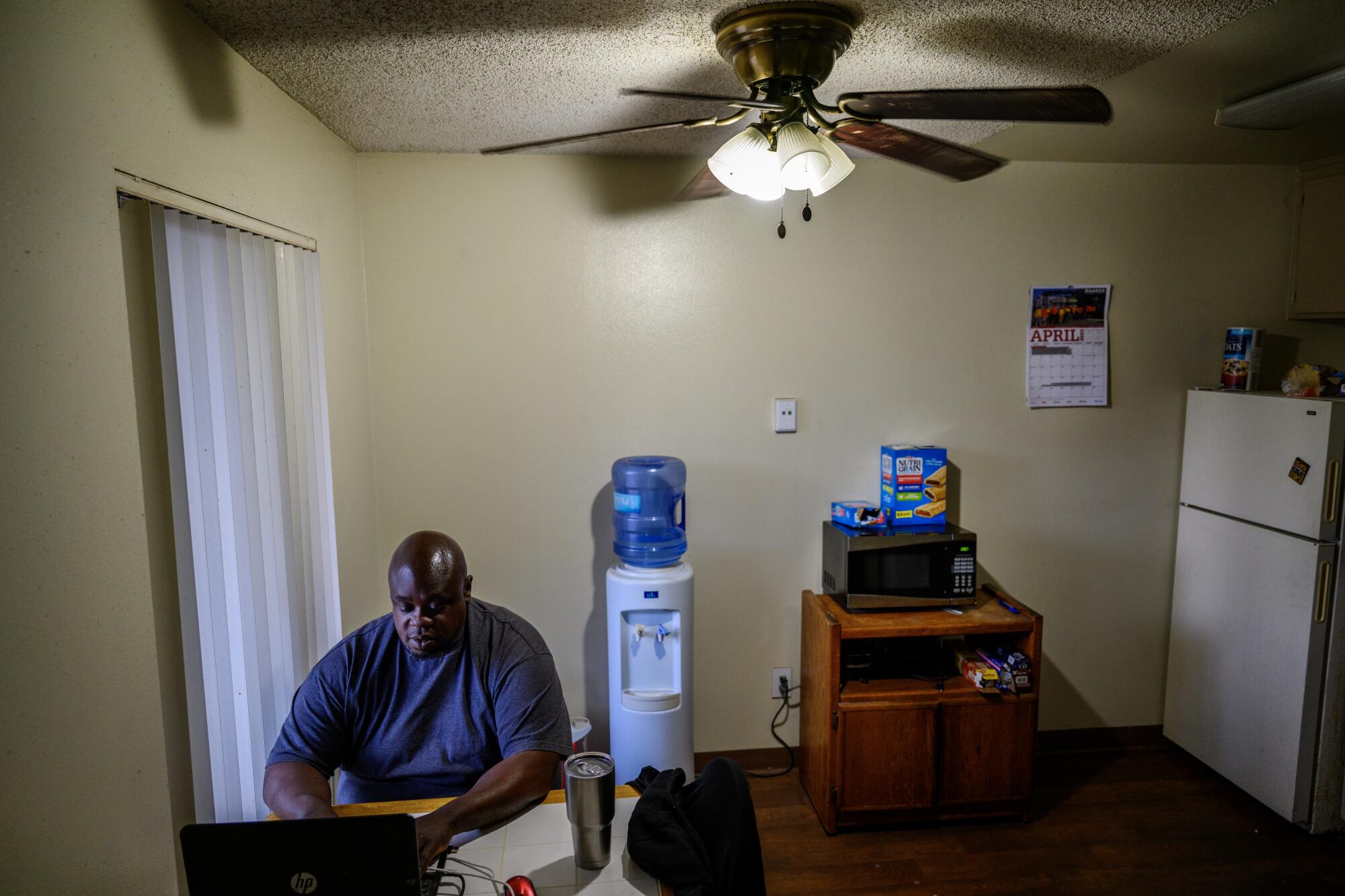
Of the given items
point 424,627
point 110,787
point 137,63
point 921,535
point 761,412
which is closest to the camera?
point 110,787

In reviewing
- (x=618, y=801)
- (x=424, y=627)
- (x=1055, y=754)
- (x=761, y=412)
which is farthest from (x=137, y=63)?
(x=1055, y=754)

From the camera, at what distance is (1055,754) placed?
11.2 feet

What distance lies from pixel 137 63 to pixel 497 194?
1540 mm

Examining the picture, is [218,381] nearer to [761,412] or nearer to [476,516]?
[476,516]

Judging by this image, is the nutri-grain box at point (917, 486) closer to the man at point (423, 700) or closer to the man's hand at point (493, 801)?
the man at point (423, 700)

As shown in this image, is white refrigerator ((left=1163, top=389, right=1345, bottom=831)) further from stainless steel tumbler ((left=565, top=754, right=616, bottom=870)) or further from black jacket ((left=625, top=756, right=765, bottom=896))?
stainless steel tumbler ((left=565, top=754, right=616, bottom=870))

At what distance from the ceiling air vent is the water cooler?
2.15 m

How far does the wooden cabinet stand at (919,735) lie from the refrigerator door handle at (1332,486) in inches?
39.7

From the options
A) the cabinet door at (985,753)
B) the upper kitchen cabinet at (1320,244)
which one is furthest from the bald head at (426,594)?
the upper kitchen cabinet at (1320,244)

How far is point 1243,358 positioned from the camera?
3.15 metres

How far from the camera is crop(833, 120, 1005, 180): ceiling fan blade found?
175 centimetres

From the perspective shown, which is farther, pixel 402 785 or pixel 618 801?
pixel 402 785

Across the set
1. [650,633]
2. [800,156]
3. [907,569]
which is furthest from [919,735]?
[800,156]

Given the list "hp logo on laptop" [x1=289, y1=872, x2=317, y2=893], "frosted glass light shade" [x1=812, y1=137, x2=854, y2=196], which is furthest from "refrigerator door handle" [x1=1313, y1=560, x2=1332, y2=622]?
"hp logo on laptop" [x1=289, y1=872, x2=317, y2=893]
